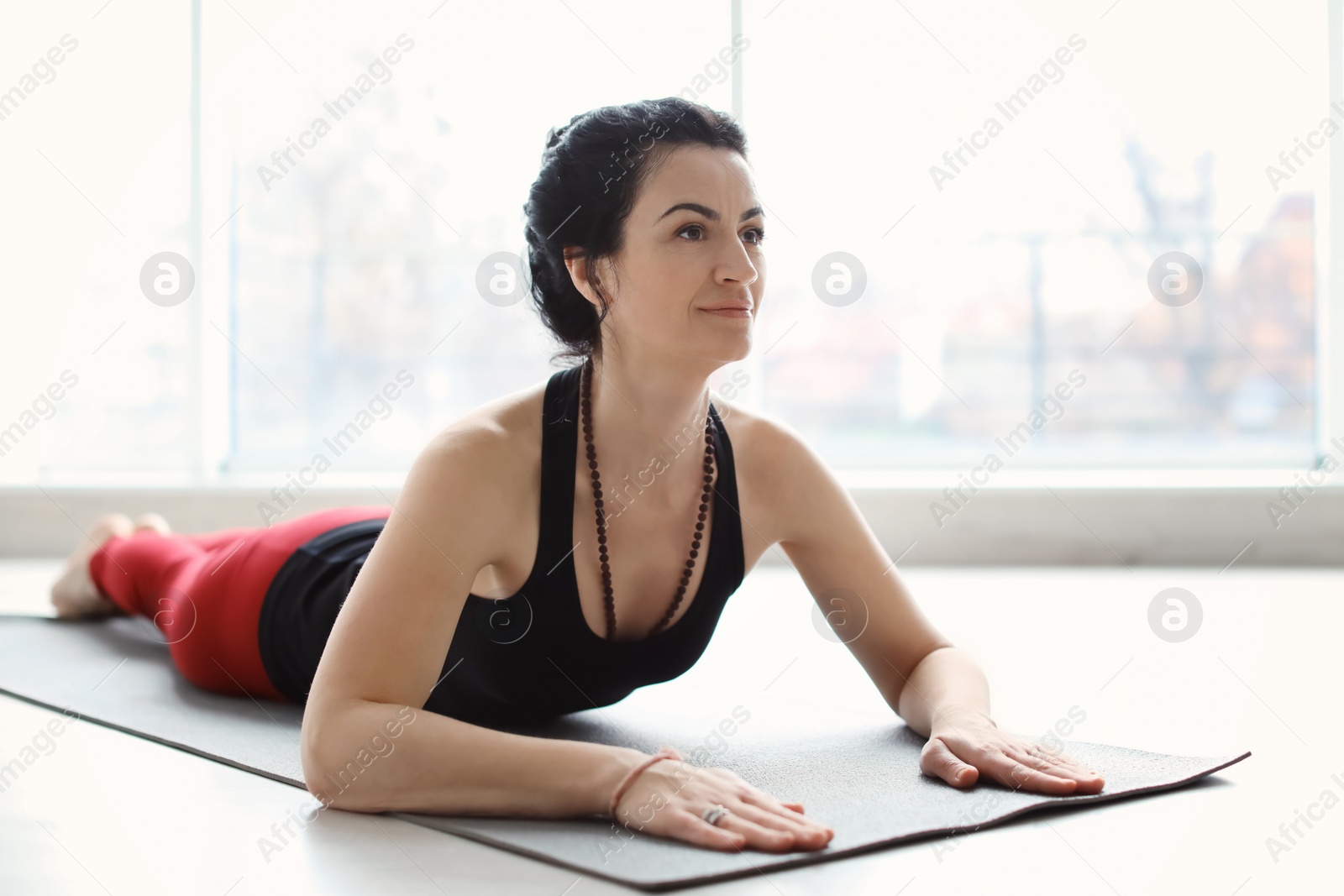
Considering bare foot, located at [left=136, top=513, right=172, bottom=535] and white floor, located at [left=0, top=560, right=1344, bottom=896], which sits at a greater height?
white floor, located at [left=0, top=560, right=1344, bottom=896]

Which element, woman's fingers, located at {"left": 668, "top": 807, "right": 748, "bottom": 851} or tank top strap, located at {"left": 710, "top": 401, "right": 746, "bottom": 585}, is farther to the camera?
tank top strap, located at {"left": 710, "top": 401, "right": 746, "bottom": 585}

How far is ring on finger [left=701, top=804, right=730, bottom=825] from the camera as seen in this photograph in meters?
1.27

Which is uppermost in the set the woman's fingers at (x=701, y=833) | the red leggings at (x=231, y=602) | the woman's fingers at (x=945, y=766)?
the woman's fingers at (x=945, y=766)

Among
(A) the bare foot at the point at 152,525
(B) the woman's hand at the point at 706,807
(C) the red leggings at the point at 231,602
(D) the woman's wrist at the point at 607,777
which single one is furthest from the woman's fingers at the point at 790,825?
(A) the bare foot at the point at 152,525

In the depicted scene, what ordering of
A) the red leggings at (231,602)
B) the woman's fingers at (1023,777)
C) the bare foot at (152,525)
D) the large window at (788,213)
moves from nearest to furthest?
→ the woman's fingers at (1023,777), the red leggings at (231,602), the bare foot at (152,525), the large window at (788,213)

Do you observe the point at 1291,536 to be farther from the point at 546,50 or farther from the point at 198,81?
the point at 198,81

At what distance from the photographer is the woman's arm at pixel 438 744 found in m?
1.30

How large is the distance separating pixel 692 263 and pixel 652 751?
0.75m

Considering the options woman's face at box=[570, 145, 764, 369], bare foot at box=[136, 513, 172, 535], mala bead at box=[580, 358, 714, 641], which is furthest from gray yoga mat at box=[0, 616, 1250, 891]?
woman's face at box=[570, 145, 764, 369]

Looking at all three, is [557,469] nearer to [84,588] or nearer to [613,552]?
[613,552]

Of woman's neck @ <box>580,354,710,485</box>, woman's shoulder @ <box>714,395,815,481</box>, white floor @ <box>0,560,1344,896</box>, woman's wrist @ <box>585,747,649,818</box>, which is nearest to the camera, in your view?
white floor @ <box>0,560,1344,896</box>

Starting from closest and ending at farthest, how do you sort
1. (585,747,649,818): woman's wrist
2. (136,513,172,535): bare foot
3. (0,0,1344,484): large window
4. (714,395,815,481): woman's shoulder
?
(585,747,649,818): woman's wrist → (714,395,815,481): woman's shoulder → (136,513,172,535): bare foot → (0,0,1344,484): large window

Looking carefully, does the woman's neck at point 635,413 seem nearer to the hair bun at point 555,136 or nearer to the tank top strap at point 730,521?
the tank top strap at point 730,521

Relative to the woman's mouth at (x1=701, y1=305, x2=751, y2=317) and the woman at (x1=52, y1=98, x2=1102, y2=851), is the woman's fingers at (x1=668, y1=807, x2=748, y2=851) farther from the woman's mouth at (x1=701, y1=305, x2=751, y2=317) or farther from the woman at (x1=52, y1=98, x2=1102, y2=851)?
the woman's mouth at (x1=701, y1=305, x2=751, y2=317)
